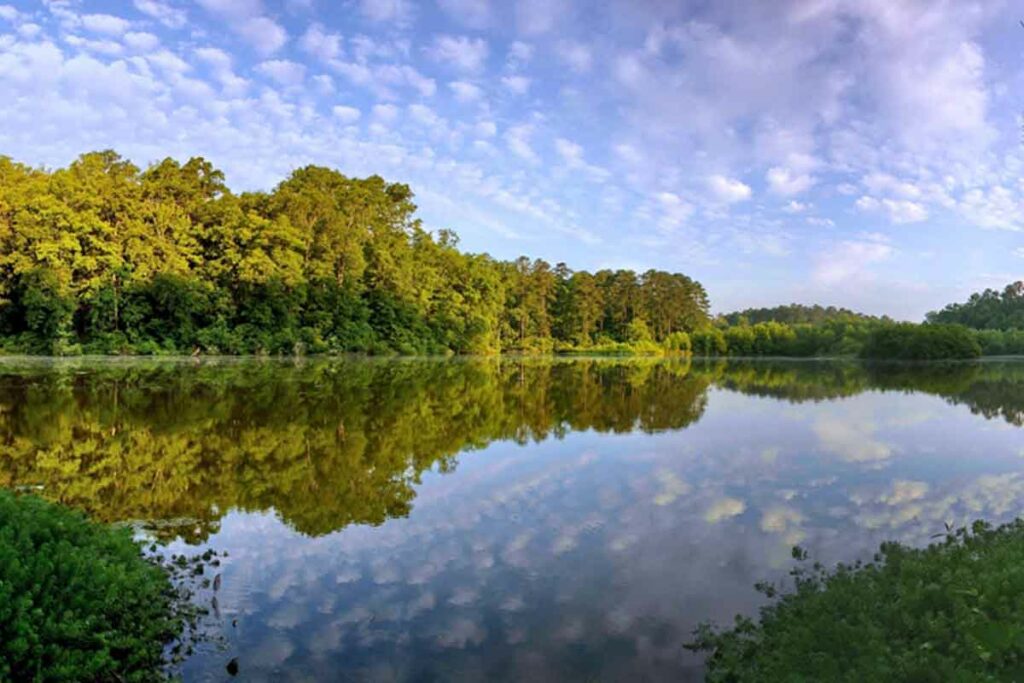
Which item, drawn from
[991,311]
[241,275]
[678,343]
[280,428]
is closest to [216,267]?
[241,275]

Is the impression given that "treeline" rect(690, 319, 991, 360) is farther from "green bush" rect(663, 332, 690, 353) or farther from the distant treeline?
"green bush" rect(663, 332, 690, 353)

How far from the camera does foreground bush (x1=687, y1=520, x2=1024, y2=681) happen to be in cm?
356

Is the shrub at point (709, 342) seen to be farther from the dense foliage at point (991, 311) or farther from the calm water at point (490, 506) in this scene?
the calm water at point (490, 506)

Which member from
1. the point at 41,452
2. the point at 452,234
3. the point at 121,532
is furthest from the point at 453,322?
the point at 121,532

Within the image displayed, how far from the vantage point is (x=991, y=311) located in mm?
82500

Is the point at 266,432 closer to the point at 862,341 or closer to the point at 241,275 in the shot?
the point at 241,275

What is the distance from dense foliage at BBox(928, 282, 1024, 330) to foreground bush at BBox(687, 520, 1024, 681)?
89333mm

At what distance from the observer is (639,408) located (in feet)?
63.0

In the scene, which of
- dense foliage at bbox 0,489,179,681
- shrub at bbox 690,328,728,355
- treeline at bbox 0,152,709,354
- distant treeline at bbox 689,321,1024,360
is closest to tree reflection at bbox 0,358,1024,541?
dense foliage at bbox 0,489,179,681

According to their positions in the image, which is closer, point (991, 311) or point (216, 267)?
point (216, 267)

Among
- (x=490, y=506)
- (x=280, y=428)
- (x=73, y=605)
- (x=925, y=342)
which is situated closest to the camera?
(x=73, y=605)

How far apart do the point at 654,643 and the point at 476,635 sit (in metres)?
1.26

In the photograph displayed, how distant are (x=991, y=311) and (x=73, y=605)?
335 feet

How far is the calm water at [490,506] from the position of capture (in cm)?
453
